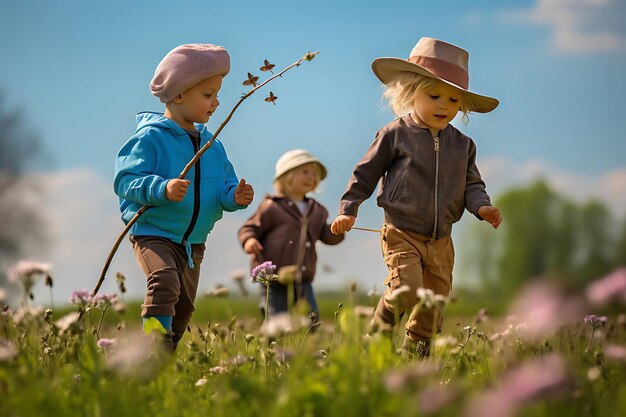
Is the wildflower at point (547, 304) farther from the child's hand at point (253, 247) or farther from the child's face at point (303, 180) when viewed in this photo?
the child's face at point (303, 180)

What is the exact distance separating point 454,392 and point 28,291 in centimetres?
238

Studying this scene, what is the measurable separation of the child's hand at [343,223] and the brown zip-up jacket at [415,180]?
0.05 metres

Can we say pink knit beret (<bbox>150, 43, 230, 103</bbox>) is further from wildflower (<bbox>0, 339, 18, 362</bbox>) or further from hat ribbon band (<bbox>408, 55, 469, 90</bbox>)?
wildflower (<bbox>0, 339, 18, 362</bbox>)

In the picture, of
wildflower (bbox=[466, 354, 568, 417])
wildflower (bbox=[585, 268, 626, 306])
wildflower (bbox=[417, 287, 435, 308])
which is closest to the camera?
wildflower (bbox=[466, 354, 568, 417])

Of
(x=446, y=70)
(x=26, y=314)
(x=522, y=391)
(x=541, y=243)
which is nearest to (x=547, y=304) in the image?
(x=522, y=391)

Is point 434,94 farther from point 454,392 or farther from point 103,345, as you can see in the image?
point 454,392

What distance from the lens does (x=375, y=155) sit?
6.12 meters

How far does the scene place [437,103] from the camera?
20.0 ft

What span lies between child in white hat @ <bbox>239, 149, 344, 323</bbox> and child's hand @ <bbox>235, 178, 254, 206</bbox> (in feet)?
8.16

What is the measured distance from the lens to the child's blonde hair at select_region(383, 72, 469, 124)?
607cm

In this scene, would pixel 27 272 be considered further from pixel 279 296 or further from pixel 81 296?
pixel 279 296

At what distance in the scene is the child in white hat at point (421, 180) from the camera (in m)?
6.02

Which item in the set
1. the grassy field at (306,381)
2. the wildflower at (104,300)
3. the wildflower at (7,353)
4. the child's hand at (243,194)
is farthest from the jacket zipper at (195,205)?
the wildflower at (7,353)

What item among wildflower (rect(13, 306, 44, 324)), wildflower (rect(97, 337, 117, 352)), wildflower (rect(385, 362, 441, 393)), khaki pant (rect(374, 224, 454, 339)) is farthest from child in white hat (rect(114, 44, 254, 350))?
wildflower (rect(385, 362, 441, 393))
